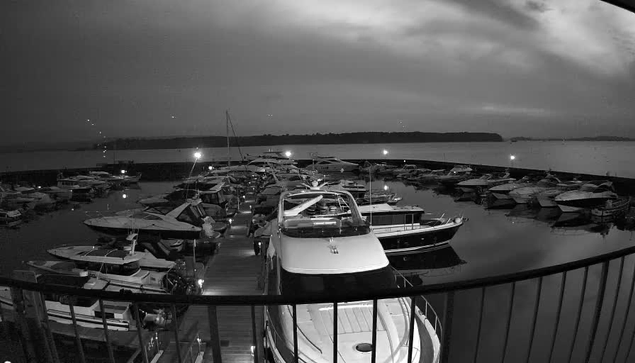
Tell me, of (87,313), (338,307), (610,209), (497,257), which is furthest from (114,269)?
(610,209)

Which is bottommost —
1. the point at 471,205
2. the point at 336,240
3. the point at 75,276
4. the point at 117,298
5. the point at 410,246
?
the point at 471,205

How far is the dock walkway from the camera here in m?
6.07

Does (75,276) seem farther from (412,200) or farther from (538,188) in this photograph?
(538,188)

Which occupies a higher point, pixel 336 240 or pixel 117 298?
pixel 117 298

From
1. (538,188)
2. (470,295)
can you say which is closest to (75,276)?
(470,295)

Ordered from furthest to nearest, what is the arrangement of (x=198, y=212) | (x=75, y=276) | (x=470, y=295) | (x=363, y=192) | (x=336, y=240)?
(x=363, y=192), (x=198, y=212), (x=470, y=295), (x=75, y=276), (x=336, y=240)

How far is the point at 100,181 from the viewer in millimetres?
35719

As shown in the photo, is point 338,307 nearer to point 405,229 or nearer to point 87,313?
point 87,313

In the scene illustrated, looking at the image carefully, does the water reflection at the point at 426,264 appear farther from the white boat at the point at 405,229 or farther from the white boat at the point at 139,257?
the white boat at the point at 139,257

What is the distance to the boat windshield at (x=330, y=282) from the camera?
518 centimetres

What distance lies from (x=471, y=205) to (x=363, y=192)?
1051 cm

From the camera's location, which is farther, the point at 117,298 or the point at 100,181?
the point at 100,181

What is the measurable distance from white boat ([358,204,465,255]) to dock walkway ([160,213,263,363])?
550cm

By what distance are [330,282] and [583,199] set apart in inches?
990
